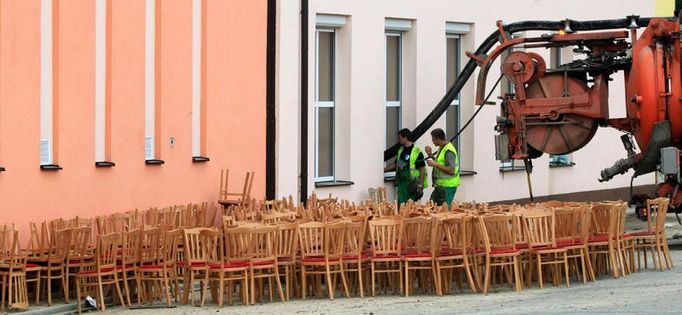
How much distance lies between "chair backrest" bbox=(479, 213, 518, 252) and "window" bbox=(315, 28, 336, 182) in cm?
798

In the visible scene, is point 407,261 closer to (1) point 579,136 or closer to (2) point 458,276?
(2) point 458,276

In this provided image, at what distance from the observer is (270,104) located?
27.2m

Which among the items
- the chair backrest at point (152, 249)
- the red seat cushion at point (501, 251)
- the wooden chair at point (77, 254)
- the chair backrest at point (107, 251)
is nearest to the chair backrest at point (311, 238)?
the chair backrest at point (152, 249)

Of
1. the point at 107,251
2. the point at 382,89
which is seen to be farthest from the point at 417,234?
the point at 382,89

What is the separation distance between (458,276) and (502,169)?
11679mm

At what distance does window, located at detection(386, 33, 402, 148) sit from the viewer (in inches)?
1192

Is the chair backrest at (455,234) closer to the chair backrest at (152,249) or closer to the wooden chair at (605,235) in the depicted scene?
the wooden chair at (605,235)

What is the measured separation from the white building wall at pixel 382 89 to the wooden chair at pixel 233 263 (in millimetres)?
7208

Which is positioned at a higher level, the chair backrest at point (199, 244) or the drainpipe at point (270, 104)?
the drainpipe at point (270, 104)

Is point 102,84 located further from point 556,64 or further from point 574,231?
point 556,64

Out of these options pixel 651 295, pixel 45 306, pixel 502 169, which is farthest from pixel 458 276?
pixel 502 169

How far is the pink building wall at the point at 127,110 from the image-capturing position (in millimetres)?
21781

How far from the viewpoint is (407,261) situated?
2055cm

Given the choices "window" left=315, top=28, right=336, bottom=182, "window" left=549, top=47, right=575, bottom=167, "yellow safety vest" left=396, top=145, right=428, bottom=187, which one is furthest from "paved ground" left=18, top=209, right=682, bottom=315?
"window" left=549, top=47, right=575, bottom=167
